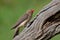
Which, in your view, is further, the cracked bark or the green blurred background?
→ the green blurred background

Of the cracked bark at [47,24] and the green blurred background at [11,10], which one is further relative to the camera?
the green blurred background at [11,10]

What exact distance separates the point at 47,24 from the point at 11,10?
727 centimetres

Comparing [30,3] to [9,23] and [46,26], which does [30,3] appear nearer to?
[9,23]

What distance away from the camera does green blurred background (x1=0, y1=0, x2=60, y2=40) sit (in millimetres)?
14219

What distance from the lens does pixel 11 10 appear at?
1625 centimetres

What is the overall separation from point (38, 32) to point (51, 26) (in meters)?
0.22

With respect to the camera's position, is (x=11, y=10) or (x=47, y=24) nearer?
(x=47, y=24)

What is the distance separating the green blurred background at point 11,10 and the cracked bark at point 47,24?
4.22 m

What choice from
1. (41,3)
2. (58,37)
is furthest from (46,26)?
(41,3)

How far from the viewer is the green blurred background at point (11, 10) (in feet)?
46.6

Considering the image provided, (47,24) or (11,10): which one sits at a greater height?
(11,10)

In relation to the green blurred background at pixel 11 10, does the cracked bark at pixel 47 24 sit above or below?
below

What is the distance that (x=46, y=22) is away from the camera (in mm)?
9039

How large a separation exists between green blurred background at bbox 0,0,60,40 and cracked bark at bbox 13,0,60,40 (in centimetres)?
422
